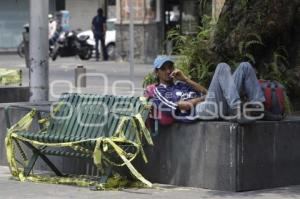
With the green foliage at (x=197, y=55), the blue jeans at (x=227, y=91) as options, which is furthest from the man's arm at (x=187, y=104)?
the green foliage at (x=197, y=55)

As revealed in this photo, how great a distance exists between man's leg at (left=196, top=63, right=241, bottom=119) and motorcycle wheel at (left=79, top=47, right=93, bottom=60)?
83.0 ft

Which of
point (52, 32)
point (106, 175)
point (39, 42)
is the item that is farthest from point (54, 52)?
point (106, 175)

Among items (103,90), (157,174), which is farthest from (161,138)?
(103,90)

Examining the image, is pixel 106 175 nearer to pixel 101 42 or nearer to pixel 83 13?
pixel 101 42

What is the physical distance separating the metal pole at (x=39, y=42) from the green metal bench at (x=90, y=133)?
1125 millimetres

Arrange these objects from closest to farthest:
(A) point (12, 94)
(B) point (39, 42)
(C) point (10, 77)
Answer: (B) point (39, 42) → (A) point (12, 94) → (C) point (10, 77)

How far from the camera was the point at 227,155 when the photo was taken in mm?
8133

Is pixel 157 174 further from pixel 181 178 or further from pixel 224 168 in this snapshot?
pixel 224 168

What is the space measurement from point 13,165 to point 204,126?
91.8 inches

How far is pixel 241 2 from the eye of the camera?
9781 millimetres

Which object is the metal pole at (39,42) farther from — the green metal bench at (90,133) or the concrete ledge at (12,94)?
the concrete ledge at (12,94)

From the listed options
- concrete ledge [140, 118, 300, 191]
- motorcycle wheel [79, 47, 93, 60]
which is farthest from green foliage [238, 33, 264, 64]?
motorcycle wheel [79, 47, 93, 60]

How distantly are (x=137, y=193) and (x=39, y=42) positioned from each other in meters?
2.97

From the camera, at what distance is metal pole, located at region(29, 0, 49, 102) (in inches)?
406
